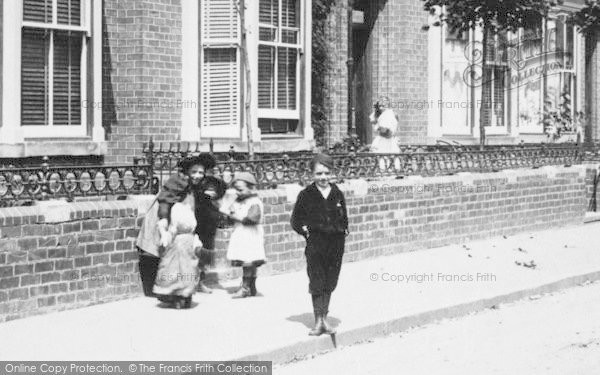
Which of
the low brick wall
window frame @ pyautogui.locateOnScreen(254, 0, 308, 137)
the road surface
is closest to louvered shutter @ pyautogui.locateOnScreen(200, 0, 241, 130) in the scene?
window frame @ pyautogui.locateOnScreen(254, 0, 308, 137)

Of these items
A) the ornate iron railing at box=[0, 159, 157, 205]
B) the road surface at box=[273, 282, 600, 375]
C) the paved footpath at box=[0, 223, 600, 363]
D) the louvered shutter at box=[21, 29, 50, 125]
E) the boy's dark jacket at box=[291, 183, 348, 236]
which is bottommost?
the road surface at box=[273, 282, 600, 375]

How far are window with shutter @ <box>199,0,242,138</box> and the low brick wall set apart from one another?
2.64 m

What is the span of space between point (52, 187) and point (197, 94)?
17.9ft

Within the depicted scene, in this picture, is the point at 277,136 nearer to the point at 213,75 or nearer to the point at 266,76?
the point at 266,76

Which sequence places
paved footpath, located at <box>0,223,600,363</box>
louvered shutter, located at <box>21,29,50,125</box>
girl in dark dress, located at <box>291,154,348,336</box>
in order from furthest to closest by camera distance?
louvered shutter, located at <box>21,29,50,125</box> < girl in dark dress, located at <box>291,154,348,336</box> < paved footpath, located at <box>0,223,600,363</box>

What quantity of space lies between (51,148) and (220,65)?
3605 mm

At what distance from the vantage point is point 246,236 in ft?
37.9

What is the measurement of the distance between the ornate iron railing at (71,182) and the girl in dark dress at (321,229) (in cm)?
231

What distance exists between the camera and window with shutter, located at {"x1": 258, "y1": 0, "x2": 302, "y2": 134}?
650 inches

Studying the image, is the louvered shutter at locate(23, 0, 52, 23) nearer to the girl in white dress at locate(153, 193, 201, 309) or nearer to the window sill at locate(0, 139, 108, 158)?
the window sill at locate(0, 139, 108, 158)

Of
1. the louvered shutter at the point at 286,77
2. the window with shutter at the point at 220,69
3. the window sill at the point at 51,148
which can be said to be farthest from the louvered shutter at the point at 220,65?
the window sill at the point at 51,148

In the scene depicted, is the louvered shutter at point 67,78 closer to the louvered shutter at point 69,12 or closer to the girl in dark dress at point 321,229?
the louvered shutter at point 69,12

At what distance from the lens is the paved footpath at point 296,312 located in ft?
29.0

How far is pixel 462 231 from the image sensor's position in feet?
54.3
